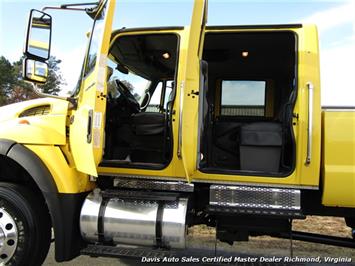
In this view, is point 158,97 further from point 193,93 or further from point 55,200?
point 55,200

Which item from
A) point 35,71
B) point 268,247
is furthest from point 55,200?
point 268,247

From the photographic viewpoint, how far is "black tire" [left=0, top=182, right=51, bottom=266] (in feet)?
12.3

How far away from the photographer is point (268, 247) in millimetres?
5594

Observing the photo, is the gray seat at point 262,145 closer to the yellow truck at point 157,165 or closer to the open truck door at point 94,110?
the yellow truck at point 157,165

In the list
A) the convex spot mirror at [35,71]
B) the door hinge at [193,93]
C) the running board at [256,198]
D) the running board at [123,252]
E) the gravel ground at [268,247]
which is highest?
the convex spot mirror at [35,71]

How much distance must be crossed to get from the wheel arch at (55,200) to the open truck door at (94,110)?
295 mm

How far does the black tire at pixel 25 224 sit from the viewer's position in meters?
3.74

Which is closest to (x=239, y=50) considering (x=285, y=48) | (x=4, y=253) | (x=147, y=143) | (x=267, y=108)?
(x=285, y=48)

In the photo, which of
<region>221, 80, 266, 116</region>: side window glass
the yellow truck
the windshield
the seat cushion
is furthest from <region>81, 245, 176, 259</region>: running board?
<region>221, 80, 266, 116</region>: side window glass

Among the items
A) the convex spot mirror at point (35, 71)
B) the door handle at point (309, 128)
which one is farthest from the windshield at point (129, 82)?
the door handle at point (309, 128)

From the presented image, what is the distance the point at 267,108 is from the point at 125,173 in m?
2.34

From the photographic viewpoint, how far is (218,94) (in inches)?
219

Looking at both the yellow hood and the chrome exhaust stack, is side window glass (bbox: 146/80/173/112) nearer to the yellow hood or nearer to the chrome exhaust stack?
the yellow hood

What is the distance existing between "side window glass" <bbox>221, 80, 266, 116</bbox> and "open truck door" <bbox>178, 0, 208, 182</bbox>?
1953 millimetres
